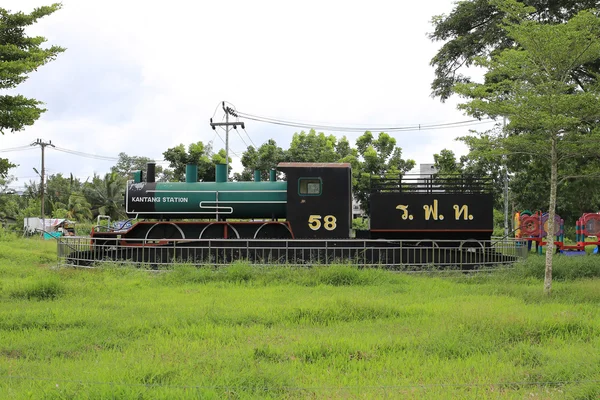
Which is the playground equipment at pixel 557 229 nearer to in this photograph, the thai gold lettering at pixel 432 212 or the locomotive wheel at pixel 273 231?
the thai gold lettering at pixel 432 212

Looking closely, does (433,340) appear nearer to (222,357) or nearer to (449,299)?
(222,357)

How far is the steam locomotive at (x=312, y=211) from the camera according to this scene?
13.1 m

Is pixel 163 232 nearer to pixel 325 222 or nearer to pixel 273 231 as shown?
pixel 273 231

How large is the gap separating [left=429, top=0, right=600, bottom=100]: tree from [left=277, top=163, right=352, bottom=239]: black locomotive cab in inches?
227

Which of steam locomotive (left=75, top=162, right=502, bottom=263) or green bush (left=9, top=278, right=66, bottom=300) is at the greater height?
steam locomotive (left=75, top=162, right=502, bottom=263)

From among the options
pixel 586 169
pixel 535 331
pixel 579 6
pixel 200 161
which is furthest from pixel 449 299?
pixel 200 161

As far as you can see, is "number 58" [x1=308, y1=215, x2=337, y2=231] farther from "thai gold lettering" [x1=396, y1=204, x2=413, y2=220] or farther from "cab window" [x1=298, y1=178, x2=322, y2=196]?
"thai gold lettering" [x1=396, y1=204, x2=413, y2=220]

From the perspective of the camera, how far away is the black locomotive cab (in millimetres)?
13117

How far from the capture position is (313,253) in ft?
41.2

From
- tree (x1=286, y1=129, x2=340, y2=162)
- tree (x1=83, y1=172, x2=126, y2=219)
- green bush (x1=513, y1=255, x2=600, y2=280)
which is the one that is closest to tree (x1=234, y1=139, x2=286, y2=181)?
tree (x1=286, y1=129, x2=340, y2=162)

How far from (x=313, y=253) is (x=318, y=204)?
1341 millimetres

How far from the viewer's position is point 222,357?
17.2 feet

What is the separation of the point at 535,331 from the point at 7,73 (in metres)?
8.60

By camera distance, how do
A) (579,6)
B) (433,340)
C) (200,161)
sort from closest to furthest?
1. (433,340)
2. (579,6)
3. (200,161)
